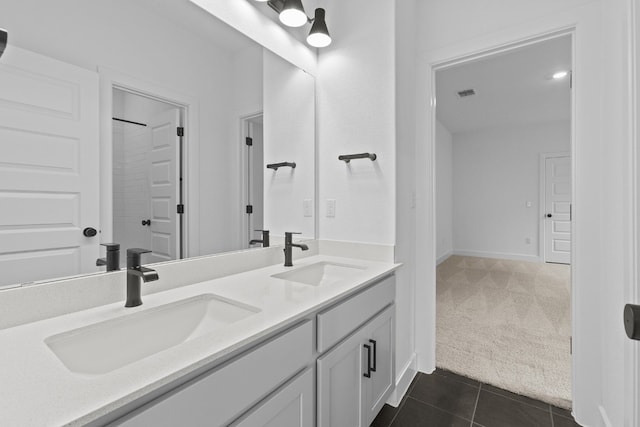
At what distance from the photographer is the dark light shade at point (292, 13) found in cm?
157

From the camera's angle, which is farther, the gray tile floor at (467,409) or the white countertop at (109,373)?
the gray tile floor at (467,409)

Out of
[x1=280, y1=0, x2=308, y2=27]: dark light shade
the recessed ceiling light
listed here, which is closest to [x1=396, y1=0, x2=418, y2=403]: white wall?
[x1=280, y1=0, x2=308, y2=27]: dark light shade

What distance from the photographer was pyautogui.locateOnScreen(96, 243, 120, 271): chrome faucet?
982 millimetres

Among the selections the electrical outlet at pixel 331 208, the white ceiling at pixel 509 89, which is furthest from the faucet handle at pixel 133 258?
the white ceiling at pixel 509 89

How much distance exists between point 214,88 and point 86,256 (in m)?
0.87

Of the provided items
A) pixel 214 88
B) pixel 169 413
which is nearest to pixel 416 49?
pixel 214 88

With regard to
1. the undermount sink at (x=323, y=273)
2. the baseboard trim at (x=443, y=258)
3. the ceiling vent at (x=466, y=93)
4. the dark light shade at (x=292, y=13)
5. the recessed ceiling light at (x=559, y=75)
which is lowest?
the baseboard trim at (x=443, y=258)

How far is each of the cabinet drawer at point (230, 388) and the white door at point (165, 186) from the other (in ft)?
2.12

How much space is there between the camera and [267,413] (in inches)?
32.4

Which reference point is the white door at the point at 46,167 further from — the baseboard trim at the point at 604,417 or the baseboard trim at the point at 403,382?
the baseboard trim at the point at 604,417

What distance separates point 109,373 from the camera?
22.9 inches

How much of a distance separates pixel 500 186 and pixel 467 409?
5.52 meters

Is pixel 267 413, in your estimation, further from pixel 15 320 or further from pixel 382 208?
pixel 382 208

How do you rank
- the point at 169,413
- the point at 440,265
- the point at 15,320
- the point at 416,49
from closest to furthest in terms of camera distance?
the point at 169,413 → the point at 15,320 → the point at 416,49 → the point at 440,265
